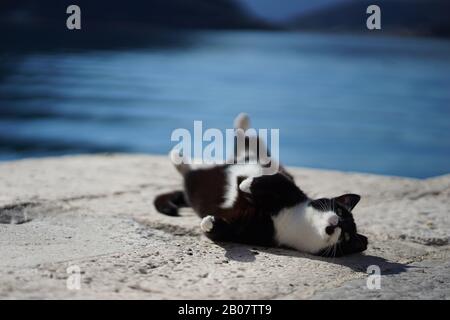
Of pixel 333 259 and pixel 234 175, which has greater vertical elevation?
pixel 234 175

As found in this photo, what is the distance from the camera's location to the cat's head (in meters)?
2.05

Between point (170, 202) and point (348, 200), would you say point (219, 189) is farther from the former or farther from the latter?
point (348, 200)

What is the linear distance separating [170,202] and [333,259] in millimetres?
794

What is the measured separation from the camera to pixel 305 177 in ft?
11.0

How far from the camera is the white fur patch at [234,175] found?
91.5 inches

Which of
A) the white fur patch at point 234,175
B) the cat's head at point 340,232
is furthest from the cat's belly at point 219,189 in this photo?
the cat's head at point 340,232

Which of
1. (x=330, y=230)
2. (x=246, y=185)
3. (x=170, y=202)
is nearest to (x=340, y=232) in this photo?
(x=330, y=230)

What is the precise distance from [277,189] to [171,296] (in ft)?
2.36

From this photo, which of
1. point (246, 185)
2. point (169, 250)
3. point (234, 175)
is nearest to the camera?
point (169, 250)

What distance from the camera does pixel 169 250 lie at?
1.95m

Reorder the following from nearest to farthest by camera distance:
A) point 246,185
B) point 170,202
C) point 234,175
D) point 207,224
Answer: point 207,224 < point 246,185 < point 234,175 < point 170,202

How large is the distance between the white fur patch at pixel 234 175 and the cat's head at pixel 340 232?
29cm
